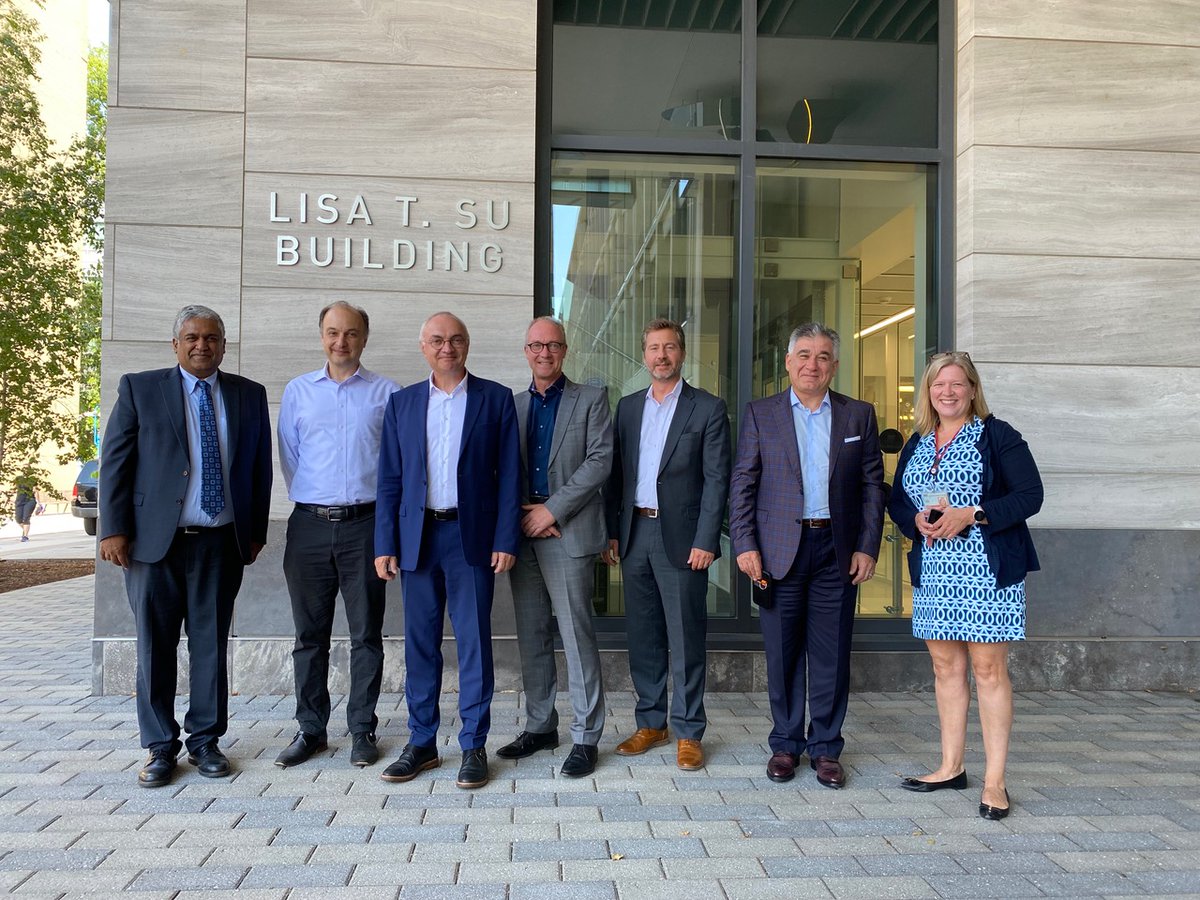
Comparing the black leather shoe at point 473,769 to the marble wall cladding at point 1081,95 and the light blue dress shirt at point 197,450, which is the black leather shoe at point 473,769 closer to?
the light blue dress shirt at point 197,450

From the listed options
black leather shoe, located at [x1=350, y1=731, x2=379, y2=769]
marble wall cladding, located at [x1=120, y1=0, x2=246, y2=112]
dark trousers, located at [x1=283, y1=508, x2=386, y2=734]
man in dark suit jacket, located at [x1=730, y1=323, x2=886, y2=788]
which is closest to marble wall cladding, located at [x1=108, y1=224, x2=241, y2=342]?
marble wall cladding, located at [x1=120, y1=0, x2=246, y2=112]

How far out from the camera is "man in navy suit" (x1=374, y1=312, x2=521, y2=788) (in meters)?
4.07

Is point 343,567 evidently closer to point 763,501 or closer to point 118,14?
point 763,501

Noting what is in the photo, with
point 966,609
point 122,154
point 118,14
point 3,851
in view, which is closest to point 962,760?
point 966,609

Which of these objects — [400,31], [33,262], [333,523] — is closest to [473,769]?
[333,523]

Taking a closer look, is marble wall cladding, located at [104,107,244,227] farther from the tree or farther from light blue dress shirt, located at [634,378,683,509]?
the tree

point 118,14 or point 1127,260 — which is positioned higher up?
point 118,14

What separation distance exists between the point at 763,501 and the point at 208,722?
2.73 metres

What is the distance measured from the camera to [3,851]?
3193mm

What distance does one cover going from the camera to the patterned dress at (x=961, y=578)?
12.0 ft

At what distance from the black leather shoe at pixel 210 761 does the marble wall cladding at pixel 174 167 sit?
121 inches

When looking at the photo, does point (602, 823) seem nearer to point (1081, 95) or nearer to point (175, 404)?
point (175, 404)

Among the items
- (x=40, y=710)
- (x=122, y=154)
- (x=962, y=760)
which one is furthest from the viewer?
(x=122, y=154)

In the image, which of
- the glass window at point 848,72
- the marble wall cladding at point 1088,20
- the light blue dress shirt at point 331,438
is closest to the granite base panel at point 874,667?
the light blue dress shirt at point 331,438
